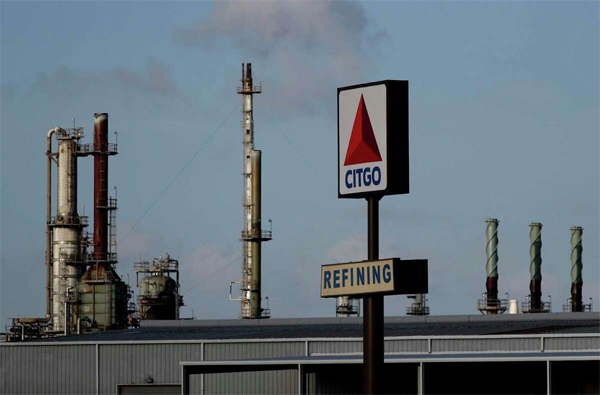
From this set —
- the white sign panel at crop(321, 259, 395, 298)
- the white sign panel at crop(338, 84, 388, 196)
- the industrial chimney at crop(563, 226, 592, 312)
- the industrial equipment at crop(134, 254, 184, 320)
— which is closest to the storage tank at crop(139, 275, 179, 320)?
the industrial equipment at crop(134, 254, 184, 320)

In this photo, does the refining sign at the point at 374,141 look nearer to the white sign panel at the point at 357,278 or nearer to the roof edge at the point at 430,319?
the white sign panel at the point at 357,278

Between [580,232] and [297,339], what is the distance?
179 ft

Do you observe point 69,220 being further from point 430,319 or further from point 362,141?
point 362,141

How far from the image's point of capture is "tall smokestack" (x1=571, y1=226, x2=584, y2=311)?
3501 inches

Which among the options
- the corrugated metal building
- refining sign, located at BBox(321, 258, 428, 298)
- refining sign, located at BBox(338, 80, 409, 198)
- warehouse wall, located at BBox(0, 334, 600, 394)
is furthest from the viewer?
warehouse wall, located at BBox(0, 334, 600, 394)

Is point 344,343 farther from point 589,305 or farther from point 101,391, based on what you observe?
point 589,305

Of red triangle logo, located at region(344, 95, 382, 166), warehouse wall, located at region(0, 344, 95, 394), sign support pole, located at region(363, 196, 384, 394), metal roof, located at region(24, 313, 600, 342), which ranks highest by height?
red triangle logo, located at region(344, 95, 382, 166)

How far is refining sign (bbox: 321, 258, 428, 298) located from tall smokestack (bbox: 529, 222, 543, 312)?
69.4 metres

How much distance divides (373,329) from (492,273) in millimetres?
68906

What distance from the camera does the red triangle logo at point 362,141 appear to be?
18688 millimetres

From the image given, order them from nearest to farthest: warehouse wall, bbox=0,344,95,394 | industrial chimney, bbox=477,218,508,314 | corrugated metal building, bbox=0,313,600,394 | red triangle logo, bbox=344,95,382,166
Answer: red triangle logo, bbox=344,95,382,166 < corrugated metal building, bbox=0,313,600,394 < warehouse wall, bbox=0,344,95,394 < industrial chimney, bbox=477,218,508,314

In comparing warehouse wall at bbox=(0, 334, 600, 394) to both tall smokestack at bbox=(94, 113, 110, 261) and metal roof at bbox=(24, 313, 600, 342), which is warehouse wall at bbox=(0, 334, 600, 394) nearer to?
metal roof at bbox=(24, 313, 600, 342)

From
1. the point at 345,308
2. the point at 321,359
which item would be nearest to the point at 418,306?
the point at 345,308

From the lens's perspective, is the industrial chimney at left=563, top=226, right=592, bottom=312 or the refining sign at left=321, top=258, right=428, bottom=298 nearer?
the refining sign at left=321, top=258, right=428, bottom=298
